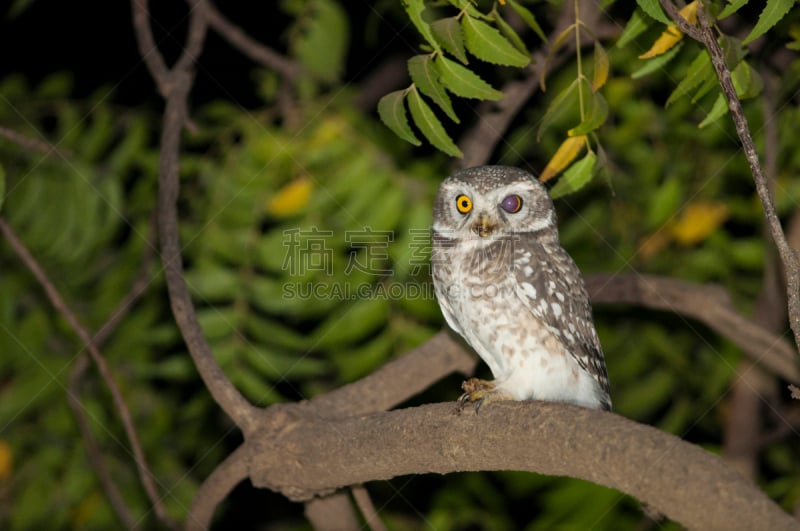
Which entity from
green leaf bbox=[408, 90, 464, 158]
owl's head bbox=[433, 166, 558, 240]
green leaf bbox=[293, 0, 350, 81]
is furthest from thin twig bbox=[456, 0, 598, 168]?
green leaf bbox=[408, 90, 464, 158]

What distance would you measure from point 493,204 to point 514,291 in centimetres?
41

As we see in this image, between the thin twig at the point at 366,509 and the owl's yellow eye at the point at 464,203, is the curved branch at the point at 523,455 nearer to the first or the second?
the thin twig at the point at 366,509

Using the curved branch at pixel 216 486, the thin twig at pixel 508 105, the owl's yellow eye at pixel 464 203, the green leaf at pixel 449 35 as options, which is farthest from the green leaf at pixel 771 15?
the curved branch at pixel 216 486

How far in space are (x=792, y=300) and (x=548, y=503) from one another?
7.23 feet

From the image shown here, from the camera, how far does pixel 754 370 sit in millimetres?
4836

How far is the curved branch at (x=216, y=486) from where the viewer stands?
319cm

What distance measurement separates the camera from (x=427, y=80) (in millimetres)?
2527

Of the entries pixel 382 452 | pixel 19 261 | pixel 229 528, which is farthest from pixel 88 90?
pixel 382 452

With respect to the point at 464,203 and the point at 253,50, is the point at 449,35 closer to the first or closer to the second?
the point at 464,203

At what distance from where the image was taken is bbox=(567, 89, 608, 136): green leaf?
2.64 metres

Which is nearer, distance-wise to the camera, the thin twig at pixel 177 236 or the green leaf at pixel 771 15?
the green leaf at pixel 771 15

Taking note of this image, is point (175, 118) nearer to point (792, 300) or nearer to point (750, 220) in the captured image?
point (792, 300)

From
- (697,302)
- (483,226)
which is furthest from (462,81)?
(697,302)

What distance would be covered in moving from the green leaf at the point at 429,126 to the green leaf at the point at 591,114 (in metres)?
0.37
